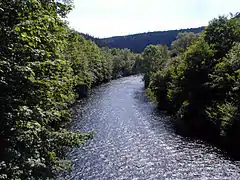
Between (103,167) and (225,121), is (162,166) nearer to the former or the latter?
(103,167)

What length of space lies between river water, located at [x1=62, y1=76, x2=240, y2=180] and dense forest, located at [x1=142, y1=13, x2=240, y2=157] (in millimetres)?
2714

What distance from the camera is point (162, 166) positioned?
2005cm

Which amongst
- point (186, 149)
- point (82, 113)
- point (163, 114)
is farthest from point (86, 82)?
point (186, 149)

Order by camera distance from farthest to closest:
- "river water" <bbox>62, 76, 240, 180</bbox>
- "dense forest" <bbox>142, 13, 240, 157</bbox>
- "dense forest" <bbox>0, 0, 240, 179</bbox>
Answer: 1. "dense forest" <bbox>142, 13, 240, 157</bbox>
2. "river water" <bbox>62, 76, 240, 180</bbox>
3. "dense forest" <bbox>0, 0, 240, 179</bbox>

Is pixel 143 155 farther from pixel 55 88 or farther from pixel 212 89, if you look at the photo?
pixel 212 89

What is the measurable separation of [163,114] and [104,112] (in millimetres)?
9538

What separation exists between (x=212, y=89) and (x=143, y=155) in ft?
49.6

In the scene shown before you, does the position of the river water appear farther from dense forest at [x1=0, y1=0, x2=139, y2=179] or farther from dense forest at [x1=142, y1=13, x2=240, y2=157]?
dense forest at [x1=0, y1=0, x2=139, y2=179]

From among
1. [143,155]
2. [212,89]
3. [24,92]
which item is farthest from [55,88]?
[212,89]

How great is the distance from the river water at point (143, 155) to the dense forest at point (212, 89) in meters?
2.71

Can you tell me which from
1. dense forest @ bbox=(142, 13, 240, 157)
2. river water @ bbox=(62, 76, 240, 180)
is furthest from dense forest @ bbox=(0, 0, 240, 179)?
river water @ bbox=(62, 76, 240, 180)

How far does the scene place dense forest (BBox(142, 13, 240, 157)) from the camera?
25.3 meters

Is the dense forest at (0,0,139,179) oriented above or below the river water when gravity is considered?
above

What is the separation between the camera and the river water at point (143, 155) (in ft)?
61.3
